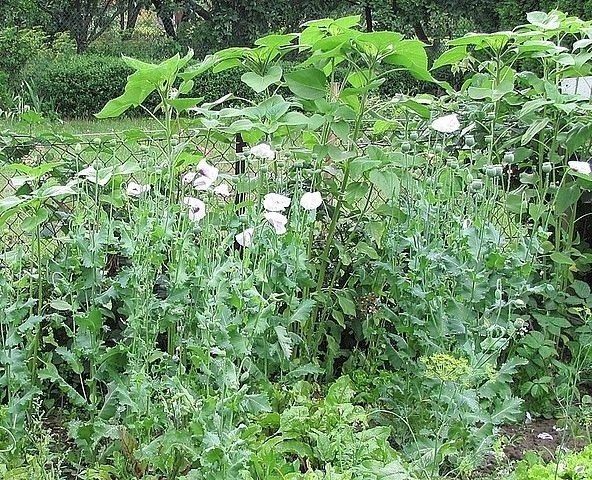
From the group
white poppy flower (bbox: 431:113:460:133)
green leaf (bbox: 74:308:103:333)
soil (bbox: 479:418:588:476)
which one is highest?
white poppy flower (bbox: 431:113:460:133)

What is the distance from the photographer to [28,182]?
2.47 meters

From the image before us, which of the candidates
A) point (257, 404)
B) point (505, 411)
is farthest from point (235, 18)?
point (257, 404)

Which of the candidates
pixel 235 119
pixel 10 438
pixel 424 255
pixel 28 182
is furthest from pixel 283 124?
pixel 10 438

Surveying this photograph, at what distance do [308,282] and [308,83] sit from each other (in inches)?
24.6

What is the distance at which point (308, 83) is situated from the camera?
2619mm

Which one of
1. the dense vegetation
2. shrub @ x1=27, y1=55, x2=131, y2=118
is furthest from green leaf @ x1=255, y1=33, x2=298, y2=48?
shrub @ x1=27, y1=55, x2=131, y2=118

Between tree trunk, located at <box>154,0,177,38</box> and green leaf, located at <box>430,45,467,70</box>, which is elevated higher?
green leaf, located at <box>430,45,467,70</box>

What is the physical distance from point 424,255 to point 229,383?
0.76 m

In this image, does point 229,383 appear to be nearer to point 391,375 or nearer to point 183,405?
point 183,405

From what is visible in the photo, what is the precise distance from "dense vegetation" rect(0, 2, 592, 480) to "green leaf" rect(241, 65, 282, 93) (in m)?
0.02

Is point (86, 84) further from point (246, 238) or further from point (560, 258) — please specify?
point (246, 238)

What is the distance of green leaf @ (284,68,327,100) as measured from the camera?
260 centimetres

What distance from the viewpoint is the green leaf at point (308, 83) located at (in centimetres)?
260

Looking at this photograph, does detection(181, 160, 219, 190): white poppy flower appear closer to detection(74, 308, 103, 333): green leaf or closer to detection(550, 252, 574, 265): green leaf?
detection(74, 308, 103, 333): green leaf
